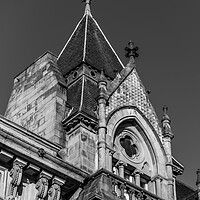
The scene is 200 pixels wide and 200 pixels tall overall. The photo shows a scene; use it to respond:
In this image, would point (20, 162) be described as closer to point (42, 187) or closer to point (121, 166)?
point (42, 187)

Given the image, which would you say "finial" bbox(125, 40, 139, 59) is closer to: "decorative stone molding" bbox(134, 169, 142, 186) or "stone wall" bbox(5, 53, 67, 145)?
"stone wall" bbox(5, 53, 67, 145)

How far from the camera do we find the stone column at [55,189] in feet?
62.7

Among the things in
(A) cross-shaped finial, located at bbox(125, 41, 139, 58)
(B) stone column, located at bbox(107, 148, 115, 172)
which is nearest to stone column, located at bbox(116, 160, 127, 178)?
(B) stone column, located at bbox(107, 148, 115, 172)

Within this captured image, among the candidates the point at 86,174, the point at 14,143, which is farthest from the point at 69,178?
the point at 14,143

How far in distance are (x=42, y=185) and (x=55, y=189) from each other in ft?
1.56

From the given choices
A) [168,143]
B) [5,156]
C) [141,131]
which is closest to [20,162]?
[5,156]

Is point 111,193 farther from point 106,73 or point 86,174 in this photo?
point 106,73

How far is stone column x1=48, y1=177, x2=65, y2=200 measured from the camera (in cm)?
1911

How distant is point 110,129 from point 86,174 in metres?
2.33

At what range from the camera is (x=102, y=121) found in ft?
70.2

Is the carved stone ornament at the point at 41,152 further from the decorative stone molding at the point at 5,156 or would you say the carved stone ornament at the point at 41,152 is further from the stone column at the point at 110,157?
the stone column at the point at 110,157

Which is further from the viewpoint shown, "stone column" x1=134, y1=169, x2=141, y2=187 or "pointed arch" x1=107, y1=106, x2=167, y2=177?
"pointed arch" x1=107, y1=106, x2=167, y2=177

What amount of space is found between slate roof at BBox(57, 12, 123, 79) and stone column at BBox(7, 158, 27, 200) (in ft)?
21.7

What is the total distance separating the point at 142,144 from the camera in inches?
893
